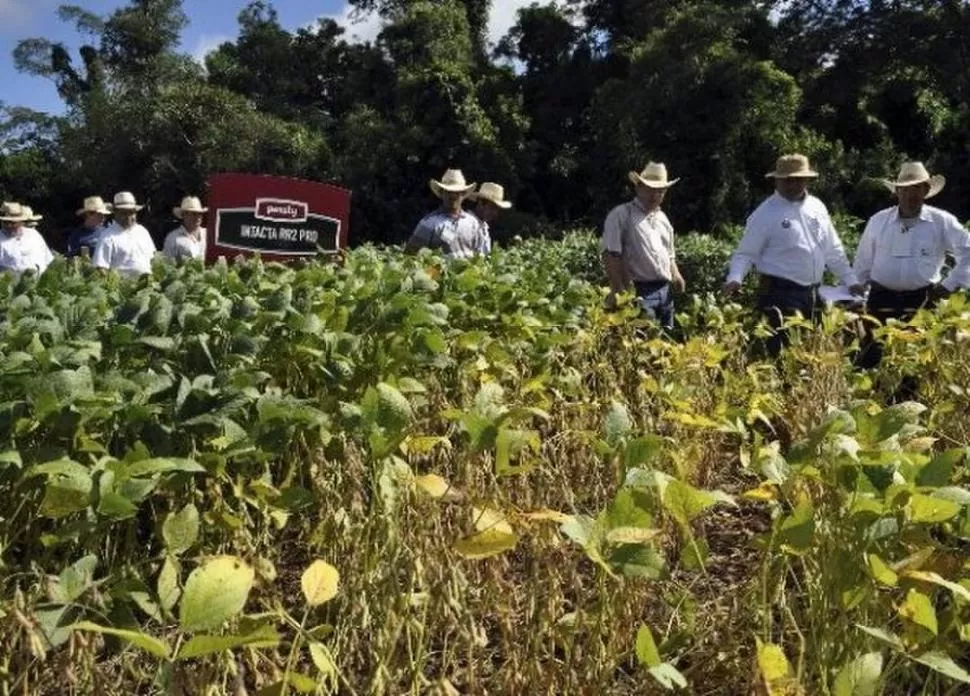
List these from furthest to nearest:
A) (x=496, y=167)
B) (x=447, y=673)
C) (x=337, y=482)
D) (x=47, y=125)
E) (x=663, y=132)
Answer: (x=47, y=125)
(x=496, y=167)
(x=663, y=132)
(x=337, y=482)
(x=447, y=673)

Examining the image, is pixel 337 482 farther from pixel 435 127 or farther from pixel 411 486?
pixel 435 127

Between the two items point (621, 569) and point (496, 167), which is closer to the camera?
point (621, 569)

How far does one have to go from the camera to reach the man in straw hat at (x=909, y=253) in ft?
17.5

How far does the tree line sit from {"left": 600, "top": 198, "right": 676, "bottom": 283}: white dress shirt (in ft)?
30.2

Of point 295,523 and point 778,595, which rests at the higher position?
point 778,595

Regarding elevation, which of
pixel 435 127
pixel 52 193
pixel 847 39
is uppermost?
pixel 847 39

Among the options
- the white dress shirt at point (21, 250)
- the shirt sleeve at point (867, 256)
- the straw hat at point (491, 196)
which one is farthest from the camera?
the white dress shirt at point (21, 250)

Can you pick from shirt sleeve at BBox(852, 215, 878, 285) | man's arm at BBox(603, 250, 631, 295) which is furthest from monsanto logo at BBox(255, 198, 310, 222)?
shirt sleeve at BBox(852, 215, 878, 285)

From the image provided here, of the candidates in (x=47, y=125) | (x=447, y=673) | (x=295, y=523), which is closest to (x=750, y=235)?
(x=295, y=523)

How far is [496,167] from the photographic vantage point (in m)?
20.3

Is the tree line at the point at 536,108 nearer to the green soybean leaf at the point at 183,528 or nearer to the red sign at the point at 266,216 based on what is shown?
the red sign at the point at 266,216

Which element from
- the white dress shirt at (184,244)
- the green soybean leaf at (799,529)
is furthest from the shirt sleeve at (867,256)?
the white dress shirt at (184,244)

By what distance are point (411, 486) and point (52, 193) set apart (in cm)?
2792

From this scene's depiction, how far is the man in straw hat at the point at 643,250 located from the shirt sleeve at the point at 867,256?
91 centimetres
